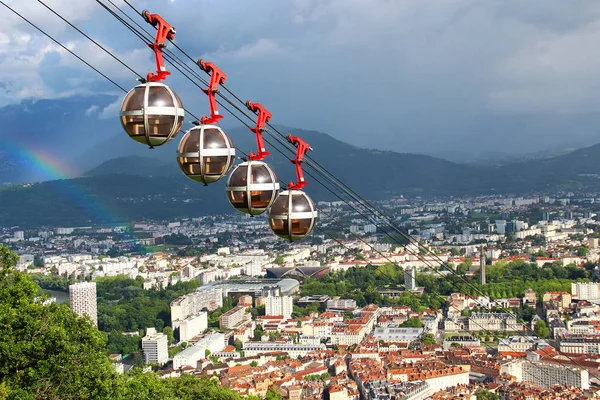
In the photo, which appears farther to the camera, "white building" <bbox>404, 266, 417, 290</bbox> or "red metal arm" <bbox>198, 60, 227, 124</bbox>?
"white building" <bbox>404, 266, 417, 290</bbox>

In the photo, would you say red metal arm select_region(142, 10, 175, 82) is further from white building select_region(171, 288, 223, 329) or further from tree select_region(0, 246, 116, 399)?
white building select_region(171, 288, 223, 329)

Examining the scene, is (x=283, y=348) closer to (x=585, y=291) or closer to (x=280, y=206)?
(x=585, y=291)

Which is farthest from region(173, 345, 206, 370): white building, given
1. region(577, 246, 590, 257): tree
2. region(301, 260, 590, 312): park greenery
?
region(577, 246, 590, 257): tree

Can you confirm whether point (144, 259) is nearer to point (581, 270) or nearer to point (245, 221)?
point (581, 270)

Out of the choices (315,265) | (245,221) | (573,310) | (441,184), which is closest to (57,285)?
(315,265)

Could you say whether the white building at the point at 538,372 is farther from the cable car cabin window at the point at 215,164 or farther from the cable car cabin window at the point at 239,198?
the cable car cabin window at the point at 215,164

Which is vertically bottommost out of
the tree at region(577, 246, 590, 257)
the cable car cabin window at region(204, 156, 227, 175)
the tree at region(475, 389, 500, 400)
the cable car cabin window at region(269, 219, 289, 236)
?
the tree at region(475, 389, 500, 400)
